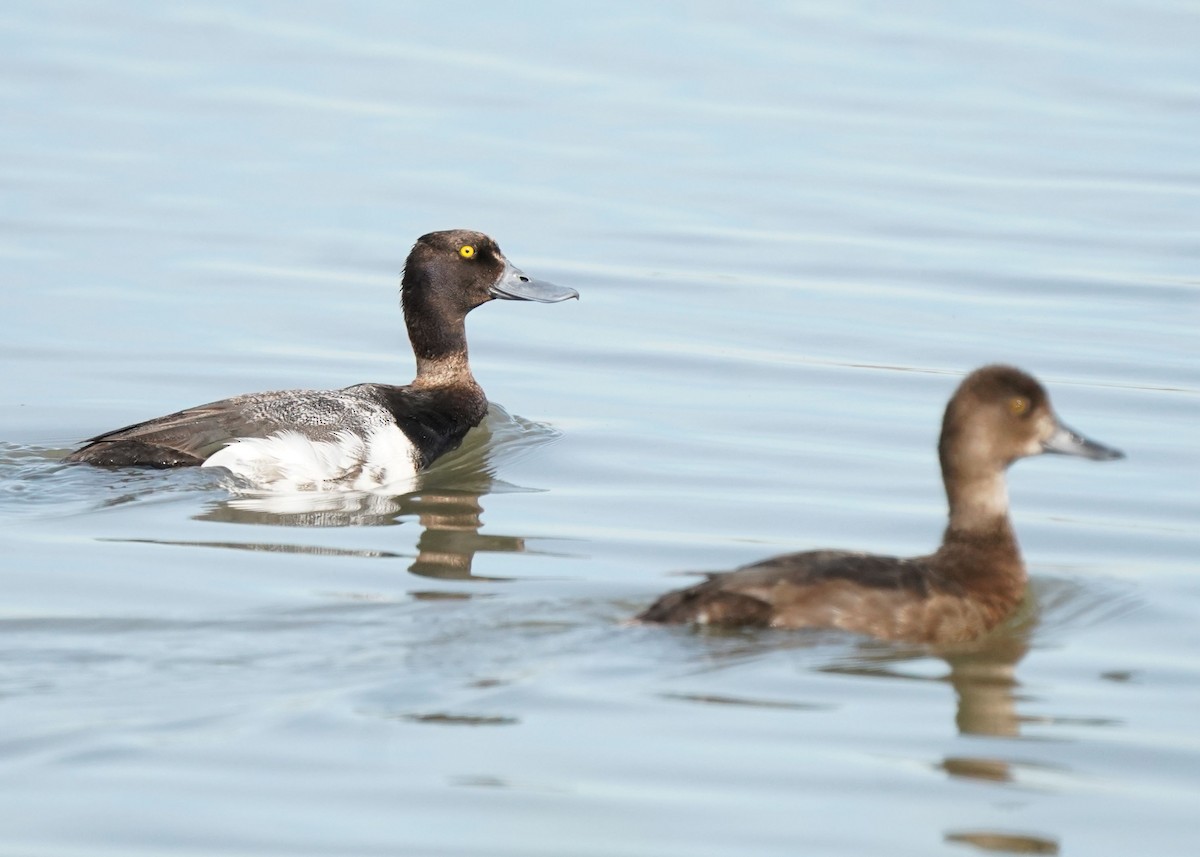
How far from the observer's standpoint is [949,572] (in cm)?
754

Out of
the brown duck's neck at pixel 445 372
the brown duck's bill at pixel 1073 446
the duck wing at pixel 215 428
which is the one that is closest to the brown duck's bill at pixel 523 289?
the brown duck's neck at pixel 445 372

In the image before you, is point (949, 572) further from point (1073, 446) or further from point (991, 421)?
point (1073, 446)

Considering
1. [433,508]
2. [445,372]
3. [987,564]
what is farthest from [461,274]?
[987,564]

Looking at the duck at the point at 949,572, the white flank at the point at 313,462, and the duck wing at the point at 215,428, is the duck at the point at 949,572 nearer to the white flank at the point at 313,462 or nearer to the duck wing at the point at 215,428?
the white flank at the point at 313,462

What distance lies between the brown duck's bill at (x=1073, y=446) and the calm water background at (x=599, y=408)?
554 millimetres

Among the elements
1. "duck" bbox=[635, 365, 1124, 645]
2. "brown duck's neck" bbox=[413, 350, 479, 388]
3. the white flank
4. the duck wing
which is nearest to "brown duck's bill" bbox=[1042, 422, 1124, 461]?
"duck" bbox=[635, 365, 1124, 645]

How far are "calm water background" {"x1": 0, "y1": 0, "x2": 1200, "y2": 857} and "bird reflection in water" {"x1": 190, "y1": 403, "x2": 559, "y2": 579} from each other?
40 millimetres

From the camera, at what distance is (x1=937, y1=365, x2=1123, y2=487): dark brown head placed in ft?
25.3

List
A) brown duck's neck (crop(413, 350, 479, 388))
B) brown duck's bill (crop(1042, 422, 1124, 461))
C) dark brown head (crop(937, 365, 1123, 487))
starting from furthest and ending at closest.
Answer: brown duck's neck (crop(413, 350, 479, 388)), brown duck's bill (crop(1042, 422, 1124, 461)), dark brown head (crop(937, 365, 1123, 487))

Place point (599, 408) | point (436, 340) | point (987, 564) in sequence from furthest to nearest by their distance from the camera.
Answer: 1. point (436, 340)
2. point (599, 408)
3. point (987, 564)

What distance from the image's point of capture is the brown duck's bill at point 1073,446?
788 cm

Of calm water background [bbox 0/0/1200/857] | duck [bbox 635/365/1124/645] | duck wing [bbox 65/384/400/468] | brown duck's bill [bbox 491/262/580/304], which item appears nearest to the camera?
calm water background [bbox 0/0/1200/857]

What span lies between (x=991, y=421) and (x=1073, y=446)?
→ 41 cm

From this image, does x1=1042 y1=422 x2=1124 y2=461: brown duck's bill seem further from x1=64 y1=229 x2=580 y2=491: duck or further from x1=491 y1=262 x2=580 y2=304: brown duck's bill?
x1=491 y1=262 x2=580 y2=304: brown duck's bill
